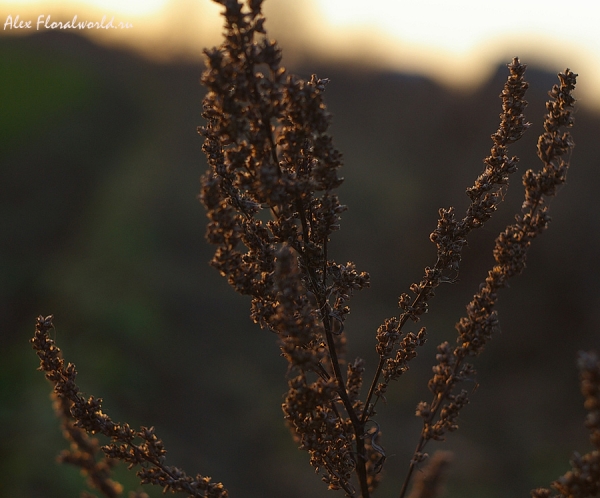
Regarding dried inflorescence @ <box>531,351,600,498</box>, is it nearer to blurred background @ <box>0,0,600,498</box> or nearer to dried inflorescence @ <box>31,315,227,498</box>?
dried inflorescence @ <box>31,315,227,498</box>

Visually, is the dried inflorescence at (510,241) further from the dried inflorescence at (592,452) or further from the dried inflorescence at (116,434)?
the dried inflorescence at (116,434)

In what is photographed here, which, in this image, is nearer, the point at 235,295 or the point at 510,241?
the point at 510,241

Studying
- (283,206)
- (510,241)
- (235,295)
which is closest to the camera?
(283,206)

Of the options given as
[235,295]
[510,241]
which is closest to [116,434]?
[510,241]

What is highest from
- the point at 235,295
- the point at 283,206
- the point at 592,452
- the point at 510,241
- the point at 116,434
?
the point at 235,295

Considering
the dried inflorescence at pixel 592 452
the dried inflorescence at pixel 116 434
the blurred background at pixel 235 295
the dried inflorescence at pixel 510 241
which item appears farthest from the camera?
the blurred background at pixel 235 295

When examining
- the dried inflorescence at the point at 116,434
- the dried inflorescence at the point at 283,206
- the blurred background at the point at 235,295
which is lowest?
the dried inflorescence at the point at 116,434

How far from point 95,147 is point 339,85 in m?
14.0

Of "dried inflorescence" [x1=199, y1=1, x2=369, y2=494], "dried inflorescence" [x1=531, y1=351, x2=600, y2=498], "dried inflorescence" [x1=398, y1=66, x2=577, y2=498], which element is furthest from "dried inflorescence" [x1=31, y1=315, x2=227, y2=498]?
"dried inflorescence" [x1=531, y1=351, x2=600, y2=498]

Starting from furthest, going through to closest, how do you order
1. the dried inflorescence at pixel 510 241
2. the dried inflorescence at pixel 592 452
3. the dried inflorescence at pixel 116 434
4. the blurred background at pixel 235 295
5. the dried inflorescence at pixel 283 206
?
the blurred background at pixel 235 295
the dried inflorescence at pixel 116 434
the dried inflorescence at pixel 510 241
the dried inflorescence at pixel 283 206
the dried inflorescence at pixel 592 452

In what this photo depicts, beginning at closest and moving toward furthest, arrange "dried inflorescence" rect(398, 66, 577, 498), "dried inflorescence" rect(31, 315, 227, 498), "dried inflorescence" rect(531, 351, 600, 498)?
"dried inflorescence" rect(531, 351, 600, 498)
"dried inflorescence" rect(398, 66, 577, 498)
"dried inflorescence" rect(31, 315, 227, 498)

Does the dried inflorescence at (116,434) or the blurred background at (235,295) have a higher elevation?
the blurred background at (235,295)

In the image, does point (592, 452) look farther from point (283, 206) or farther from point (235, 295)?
point (235, 295)

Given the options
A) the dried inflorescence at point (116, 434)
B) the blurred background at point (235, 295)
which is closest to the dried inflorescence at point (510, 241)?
the dried inflorescence at point (116, 434)
